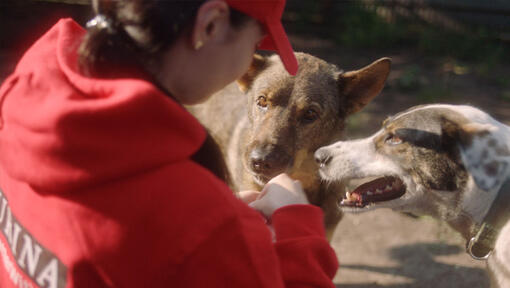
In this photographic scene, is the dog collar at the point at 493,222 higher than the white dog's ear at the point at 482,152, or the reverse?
the white dog's ear at the point at 482,152

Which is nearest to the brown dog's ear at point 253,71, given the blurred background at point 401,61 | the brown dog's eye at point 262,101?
the brown dog's eye at point 262,101

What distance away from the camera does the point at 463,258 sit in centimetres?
396

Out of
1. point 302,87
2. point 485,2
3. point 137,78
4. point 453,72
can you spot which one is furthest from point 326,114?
point 485,2

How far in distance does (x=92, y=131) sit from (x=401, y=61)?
7.62 m

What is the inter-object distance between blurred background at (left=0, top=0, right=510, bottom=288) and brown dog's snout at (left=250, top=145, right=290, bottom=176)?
139 cm

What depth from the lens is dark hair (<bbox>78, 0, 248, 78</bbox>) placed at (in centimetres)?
112

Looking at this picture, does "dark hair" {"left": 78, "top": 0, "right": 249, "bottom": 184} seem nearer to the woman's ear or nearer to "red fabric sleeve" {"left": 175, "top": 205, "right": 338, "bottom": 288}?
the woman's ear

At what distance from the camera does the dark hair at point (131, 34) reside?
3.67ft

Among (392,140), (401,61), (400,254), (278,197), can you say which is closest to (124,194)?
(278,197)

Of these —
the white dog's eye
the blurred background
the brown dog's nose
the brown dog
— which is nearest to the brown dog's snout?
the brown dog

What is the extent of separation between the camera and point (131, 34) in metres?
1.15

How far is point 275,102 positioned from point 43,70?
6.79 feet

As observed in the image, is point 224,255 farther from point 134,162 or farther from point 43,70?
point 43,70

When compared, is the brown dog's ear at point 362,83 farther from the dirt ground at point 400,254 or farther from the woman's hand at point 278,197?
the woman's hand at point 278,197
